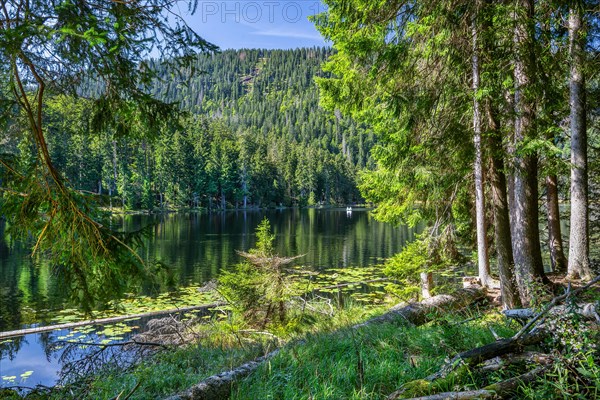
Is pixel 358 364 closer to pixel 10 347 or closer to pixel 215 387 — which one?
pixel 215 387

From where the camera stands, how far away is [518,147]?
19.7 ft

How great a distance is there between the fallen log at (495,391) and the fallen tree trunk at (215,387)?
1.64 meters

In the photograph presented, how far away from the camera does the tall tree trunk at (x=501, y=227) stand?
6.64 meters

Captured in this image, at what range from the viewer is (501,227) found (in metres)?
7.29

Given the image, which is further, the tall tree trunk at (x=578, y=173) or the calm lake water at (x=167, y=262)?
the calm lake water at (x=167, y=262)

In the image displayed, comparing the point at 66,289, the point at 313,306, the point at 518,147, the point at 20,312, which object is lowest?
the point at 20,312

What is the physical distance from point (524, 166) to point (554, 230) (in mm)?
4735

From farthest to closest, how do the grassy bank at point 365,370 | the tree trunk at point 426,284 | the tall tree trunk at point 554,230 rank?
the tall tree trunk at point 554,230 → the tree trunk at point 426,284 → the grassy bank at point 365,370

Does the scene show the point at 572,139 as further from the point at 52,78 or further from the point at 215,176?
the point at 215,176

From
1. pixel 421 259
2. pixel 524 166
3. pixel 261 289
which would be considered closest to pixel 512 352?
pixel 524 166

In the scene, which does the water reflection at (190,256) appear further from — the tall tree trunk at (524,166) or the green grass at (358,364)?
the tall tree trunk at (524,166)

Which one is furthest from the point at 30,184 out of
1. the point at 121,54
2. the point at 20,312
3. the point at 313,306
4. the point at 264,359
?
the point at 20,312

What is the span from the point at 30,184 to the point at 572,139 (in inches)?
331

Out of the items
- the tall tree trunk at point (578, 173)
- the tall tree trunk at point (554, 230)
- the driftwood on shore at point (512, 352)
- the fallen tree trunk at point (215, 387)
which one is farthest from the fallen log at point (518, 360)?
the tall tree trunk at point (554, 230)
